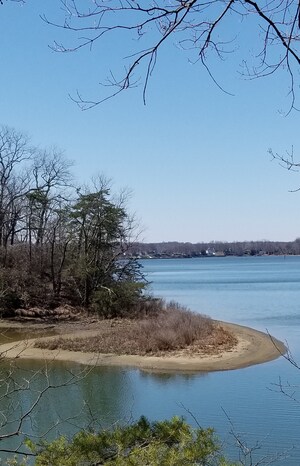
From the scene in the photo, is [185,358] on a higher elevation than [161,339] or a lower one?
lower

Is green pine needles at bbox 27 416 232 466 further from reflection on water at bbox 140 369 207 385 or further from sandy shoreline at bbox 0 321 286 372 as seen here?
sandy shoreline at bbox 0 321 286 372

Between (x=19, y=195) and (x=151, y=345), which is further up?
(x=19, y=195)

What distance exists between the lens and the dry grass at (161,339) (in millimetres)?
21484

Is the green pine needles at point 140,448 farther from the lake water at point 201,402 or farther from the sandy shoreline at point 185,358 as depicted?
the sandy shoreline at point 185,358

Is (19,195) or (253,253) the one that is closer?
(19,195)

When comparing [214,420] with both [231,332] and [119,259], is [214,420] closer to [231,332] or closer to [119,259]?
[231,332]

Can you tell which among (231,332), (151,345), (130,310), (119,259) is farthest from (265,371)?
(119,259)

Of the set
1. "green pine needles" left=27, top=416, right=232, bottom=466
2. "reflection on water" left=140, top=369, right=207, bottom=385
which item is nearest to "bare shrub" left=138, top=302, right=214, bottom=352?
"reflection on water" left=140, top=369, right=207, bottom=385

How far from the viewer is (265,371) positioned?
58.8 ft

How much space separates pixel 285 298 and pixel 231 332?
56.8 feet

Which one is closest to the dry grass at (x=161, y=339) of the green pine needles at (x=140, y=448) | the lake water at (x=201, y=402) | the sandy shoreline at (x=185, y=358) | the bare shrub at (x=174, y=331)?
the bare shrub at (x=174, y=331)

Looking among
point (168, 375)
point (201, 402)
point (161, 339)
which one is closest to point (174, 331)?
point (161, 339)

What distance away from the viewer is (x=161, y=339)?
21.8 meters

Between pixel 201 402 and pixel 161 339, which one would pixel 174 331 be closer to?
pixel 161 339
